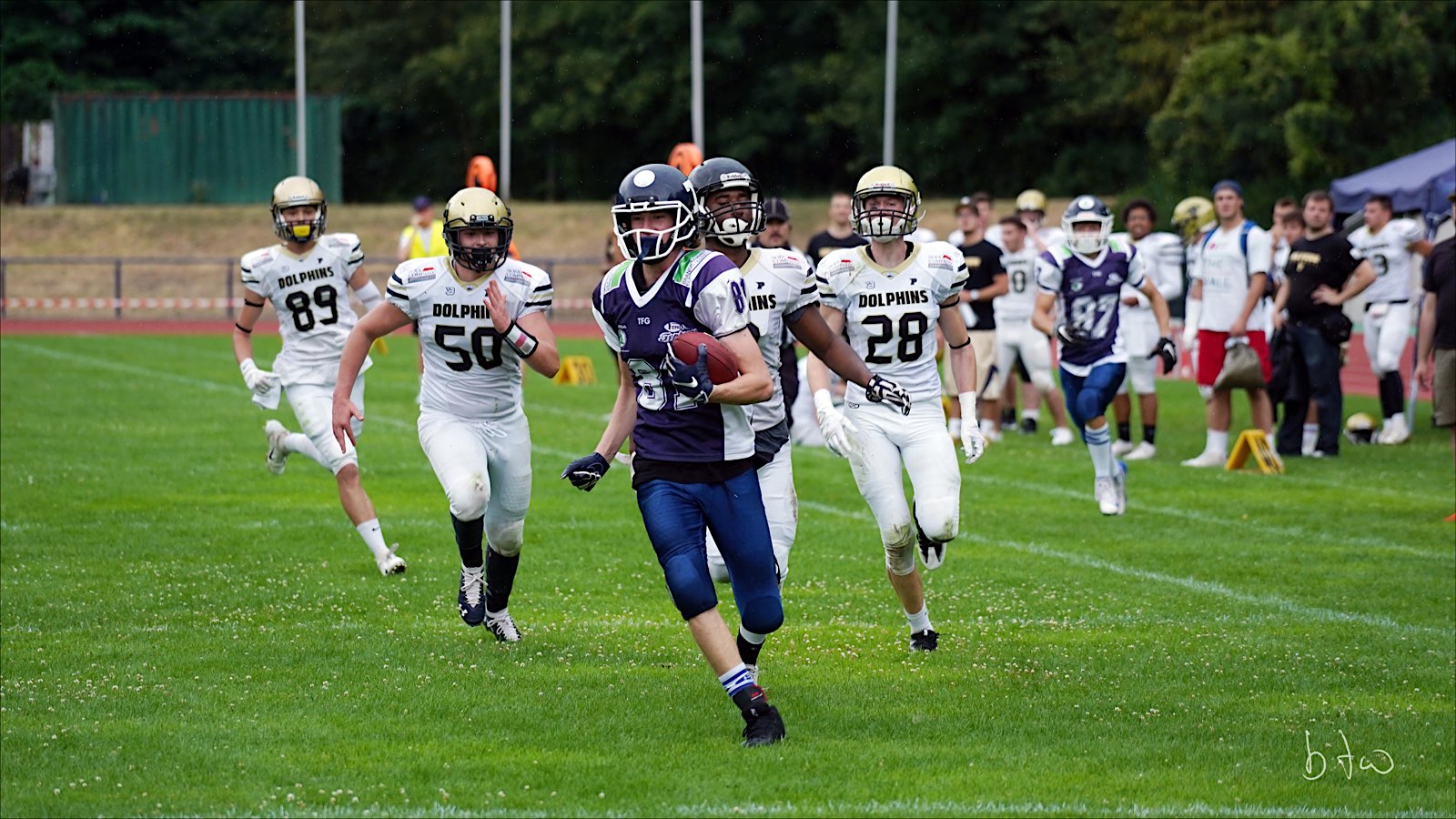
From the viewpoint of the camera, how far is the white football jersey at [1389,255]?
14.8 m

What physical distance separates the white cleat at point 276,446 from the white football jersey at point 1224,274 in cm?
708

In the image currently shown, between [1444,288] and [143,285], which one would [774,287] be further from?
[143,285]

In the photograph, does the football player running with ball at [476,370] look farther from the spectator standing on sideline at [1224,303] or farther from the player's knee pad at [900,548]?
the spectator standing on sideline at [1224,303]

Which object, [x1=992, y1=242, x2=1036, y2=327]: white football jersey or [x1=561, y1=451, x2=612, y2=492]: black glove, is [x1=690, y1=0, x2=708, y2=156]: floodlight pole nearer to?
[x1=992, y1=242, x2=1036, y2=327]: white football jersey

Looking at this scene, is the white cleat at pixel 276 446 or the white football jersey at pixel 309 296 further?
the white cleat at pixel 276 446

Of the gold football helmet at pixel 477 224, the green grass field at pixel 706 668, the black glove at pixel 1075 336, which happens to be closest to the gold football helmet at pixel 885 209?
the gold football helmet at pixel 477 224

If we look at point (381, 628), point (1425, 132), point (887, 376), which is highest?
point (1425, 132)

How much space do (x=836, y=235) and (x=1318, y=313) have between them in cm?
382

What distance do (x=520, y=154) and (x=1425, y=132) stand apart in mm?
25226

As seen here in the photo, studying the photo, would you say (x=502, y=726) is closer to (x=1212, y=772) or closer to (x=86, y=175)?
(x=1212, y=772)

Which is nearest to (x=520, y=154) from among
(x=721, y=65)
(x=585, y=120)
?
(x=585, y=120)

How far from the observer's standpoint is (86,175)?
43.4 m

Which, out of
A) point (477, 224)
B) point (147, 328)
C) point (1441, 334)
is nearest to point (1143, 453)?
point (1441, 334)

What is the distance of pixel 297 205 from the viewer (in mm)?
9188
